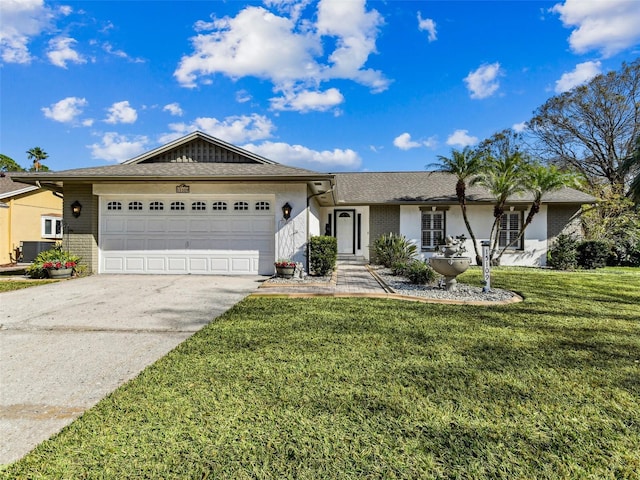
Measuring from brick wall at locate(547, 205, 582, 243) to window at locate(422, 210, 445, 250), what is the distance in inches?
194

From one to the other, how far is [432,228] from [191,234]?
10813 mm

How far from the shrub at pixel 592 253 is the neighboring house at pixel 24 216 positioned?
77.1 ft

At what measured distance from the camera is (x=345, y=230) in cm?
1733

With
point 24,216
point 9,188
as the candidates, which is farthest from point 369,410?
point 9,188

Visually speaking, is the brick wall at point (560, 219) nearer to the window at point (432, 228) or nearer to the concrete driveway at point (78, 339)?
the window at point (432, 228)

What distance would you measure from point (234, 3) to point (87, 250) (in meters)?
8.90

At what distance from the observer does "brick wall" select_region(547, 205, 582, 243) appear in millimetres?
15672

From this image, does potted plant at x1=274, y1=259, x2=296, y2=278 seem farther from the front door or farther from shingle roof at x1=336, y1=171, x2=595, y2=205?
the front door

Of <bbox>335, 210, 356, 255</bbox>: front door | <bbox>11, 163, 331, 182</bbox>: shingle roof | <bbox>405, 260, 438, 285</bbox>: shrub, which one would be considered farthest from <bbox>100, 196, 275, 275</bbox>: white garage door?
<bbox>335, 210, 356, 255</bbox>: front door

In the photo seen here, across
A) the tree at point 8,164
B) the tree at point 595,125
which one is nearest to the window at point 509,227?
the tree at point 595,125

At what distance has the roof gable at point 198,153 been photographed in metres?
12.1

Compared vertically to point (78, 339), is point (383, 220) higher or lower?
higher

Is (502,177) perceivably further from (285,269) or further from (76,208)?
A: (76,208)

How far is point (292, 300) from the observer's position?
23.3 feet
